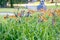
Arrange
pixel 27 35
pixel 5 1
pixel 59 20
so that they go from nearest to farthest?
pixel 27 35, pixel 59 20, pixel 5 1

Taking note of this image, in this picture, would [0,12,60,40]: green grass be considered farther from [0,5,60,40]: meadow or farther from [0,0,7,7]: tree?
[0,0,7,7]: tree

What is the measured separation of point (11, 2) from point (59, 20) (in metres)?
24.1

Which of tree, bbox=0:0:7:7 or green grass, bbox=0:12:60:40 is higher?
green grass, bbox=0:12:60:40

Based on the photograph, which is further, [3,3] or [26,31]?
[3,3]

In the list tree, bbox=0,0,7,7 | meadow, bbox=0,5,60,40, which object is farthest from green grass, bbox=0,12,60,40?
tree, bbox=0,0,7,7

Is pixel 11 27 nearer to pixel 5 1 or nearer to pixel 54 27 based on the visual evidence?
pixel 54 27

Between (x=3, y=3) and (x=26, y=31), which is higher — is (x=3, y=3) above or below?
below

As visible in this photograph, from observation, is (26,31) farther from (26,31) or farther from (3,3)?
(3,3)

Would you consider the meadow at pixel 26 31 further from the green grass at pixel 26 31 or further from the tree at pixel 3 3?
the tree at pixel 3 3

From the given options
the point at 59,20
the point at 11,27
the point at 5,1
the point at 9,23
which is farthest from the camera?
the point at 5,1

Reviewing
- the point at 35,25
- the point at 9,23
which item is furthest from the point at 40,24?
the point at 9,23

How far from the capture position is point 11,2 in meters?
29.5

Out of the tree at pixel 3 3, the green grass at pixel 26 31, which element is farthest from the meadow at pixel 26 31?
the tree at pixel 3 3

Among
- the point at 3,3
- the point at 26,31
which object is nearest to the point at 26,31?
the point at 26,31
